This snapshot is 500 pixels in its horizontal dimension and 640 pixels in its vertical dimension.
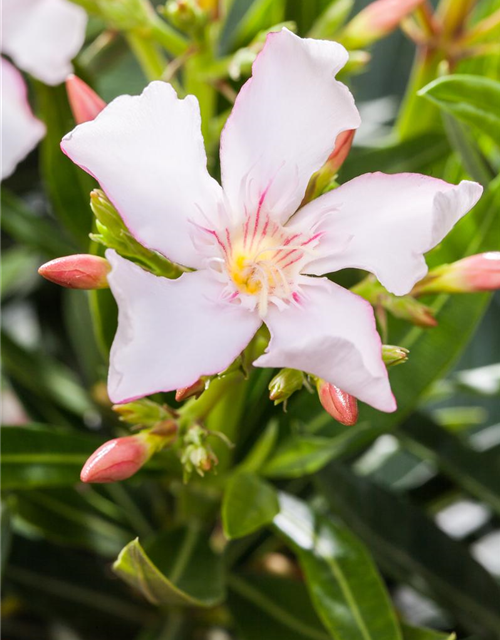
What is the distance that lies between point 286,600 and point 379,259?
0.41 m

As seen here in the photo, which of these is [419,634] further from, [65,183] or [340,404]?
[65,183]

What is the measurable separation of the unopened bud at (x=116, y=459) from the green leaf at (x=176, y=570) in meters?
0.04

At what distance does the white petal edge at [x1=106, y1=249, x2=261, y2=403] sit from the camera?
400 mm

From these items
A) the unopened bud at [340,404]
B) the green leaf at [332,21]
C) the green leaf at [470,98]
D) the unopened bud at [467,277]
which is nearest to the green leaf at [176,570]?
the unopened bud at [340,404]

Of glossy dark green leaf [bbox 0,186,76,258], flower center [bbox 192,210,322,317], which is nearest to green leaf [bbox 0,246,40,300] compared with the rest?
glossy dark green leaf [bbox 0,186,76,258]

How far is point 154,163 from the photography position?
46 centimetres

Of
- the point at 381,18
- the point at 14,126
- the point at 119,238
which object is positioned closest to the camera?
the point at 119,238

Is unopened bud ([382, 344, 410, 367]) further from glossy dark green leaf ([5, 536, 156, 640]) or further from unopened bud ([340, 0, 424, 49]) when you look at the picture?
glossy dark green leaf ([5, 536, 156, 640])

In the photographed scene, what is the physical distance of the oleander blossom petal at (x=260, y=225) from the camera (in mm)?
410

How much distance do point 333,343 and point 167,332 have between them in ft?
0.30

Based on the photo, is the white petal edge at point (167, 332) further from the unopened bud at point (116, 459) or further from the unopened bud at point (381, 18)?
the unopened bud at point (381, 18)

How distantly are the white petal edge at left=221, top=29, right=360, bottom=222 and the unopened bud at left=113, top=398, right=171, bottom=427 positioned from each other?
145mm

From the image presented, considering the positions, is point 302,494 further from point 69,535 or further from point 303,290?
point 303,290

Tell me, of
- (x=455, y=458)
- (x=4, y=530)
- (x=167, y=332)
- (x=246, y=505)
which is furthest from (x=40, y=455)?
(x=455, y=458)
